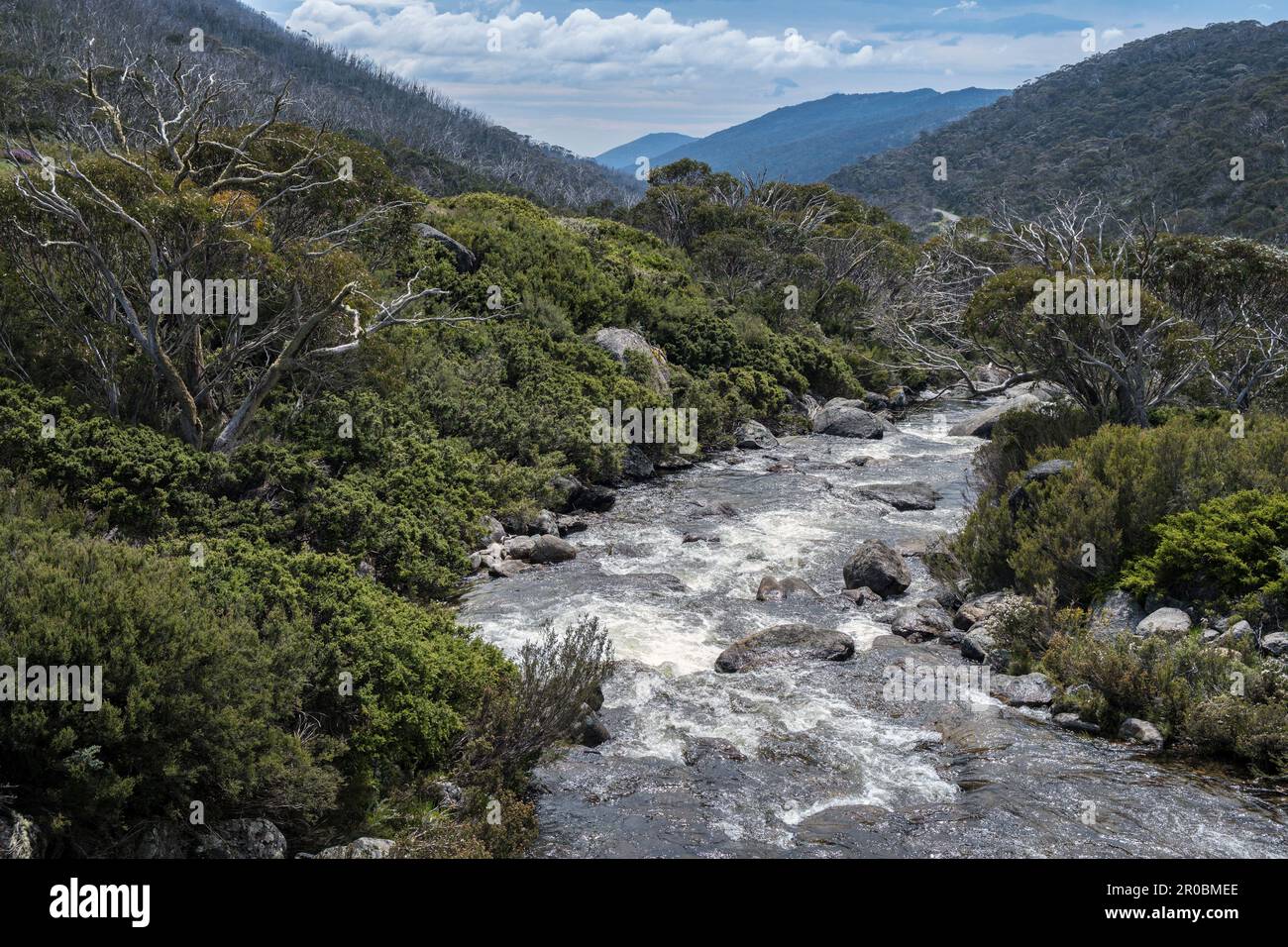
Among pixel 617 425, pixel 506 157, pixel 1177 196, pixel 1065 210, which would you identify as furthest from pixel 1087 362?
pixel 506 157

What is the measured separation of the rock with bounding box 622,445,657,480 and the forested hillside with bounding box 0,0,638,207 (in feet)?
89.9

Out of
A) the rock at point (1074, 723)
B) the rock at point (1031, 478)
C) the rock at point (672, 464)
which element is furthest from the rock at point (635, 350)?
the rock at point (1074, 723)

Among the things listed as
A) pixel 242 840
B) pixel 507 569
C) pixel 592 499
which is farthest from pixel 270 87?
pixel 242 840

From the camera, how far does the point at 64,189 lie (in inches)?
531

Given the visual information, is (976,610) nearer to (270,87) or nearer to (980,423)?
(980,423)

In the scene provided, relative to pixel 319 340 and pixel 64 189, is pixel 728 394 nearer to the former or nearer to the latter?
pixel 319 340

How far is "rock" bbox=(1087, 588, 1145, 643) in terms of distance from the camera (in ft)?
37.1

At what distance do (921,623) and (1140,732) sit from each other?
13.1 ft

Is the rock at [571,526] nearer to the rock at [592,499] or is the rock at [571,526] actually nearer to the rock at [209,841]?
the rock at [592,499]

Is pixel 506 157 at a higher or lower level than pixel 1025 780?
higher

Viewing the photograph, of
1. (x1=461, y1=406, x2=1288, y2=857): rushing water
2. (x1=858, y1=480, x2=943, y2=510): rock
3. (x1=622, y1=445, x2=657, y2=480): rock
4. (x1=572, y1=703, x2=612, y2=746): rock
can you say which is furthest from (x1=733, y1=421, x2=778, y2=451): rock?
(x1=572, y1=703, x2=612, y2=746): rock

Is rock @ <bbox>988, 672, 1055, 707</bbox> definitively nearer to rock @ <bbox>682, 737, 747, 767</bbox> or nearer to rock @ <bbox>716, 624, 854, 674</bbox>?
rock @ <bbox>716, 624, 854, 674</bbox>

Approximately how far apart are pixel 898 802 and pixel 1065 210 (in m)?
17.3

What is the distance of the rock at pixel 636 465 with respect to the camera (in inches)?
915
